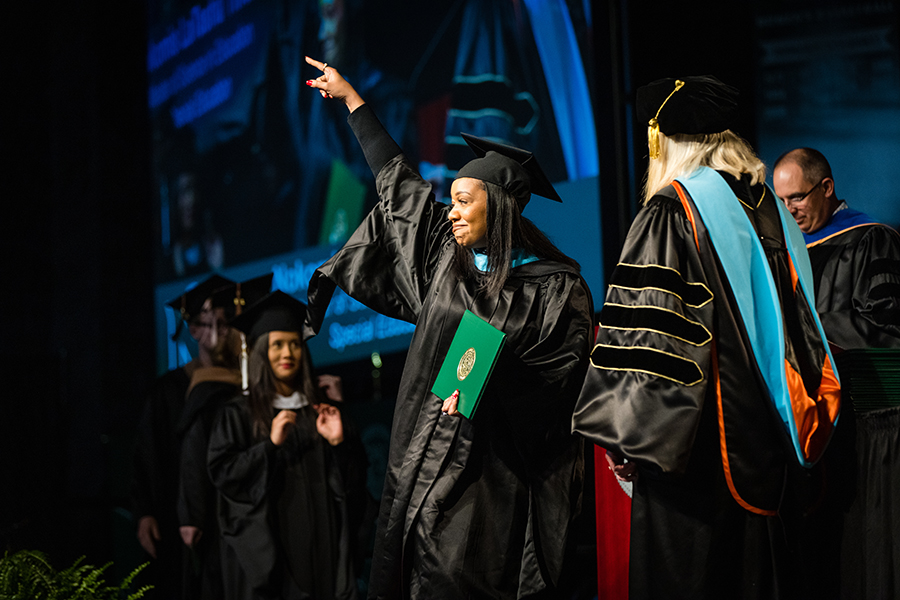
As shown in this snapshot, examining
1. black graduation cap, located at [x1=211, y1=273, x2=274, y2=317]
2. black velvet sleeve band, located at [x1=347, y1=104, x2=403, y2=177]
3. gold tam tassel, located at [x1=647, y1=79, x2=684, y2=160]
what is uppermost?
black velvet sleeve band, located at [x1=347, y1=104, x2=403, y2=177]

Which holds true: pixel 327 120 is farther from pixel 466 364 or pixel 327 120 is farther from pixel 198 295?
pixel 466 364

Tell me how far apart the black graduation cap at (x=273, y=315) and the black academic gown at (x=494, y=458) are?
4.59 ft

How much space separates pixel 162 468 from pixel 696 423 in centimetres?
377

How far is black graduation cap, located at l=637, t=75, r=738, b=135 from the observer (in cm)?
264

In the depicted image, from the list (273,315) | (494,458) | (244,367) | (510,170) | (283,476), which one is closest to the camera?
(494,458)

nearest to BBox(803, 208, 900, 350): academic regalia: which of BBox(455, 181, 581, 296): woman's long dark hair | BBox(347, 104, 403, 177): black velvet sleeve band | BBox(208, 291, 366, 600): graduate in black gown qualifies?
BBox(455, 181, 581, 296): woman's long dark hair

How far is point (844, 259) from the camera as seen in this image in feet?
11.7

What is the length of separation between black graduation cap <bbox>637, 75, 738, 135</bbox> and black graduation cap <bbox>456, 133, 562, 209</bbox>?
66 cm

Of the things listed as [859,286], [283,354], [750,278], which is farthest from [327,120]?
[750,278]

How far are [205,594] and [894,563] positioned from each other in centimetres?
305

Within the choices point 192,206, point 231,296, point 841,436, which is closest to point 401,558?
point 841,436

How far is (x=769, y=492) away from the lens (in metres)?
2.48

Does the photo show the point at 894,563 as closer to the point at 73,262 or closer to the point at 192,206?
the point at 192,206

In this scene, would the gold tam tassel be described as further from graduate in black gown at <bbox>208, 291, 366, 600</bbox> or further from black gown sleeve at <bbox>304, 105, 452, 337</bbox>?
graduate in black gown at <bbox>208, 291, 366, 600</bbox>
